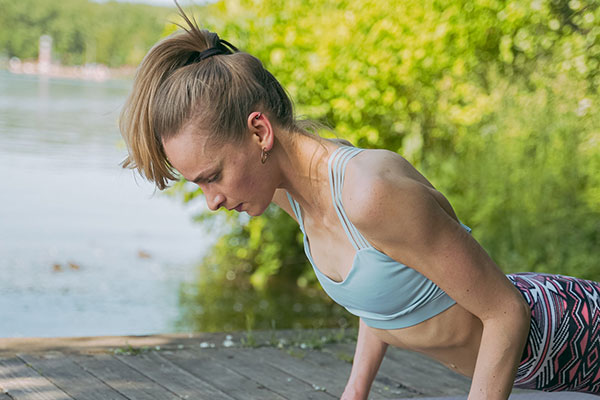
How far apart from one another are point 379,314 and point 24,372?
133 centimetres

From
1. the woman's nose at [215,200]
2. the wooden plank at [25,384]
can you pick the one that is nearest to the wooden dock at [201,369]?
the wooden plank at [25,384]

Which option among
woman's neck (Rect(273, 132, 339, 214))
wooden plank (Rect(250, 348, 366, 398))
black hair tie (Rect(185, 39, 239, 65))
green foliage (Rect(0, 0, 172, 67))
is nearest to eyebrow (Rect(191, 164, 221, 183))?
woman's neck (Rect(273, 132, 339, 214))

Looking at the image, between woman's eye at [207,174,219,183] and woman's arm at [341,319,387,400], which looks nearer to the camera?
woman's eye at [207,174,219,183]

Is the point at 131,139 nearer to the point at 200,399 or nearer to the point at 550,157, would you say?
the point at 200,399

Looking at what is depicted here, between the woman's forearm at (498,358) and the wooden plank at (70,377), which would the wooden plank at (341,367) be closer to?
the wooden plank at (70,377)

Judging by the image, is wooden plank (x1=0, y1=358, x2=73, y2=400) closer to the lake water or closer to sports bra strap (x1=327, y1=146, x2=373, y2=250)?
the lake water

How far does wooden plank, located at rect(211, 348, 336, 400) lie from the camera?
245cm

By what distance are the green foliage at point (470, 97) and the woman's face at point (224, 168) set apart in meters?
3.67

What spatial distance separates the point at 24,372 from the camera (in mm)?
2441

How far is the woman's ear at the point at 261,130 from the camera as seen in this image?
156cm

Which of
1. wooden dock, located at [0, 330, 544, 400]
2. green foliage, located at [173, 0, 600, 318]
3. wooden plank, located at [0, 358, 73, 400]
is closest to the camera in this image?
wooden plank, located at [0, 358, 73, 400]

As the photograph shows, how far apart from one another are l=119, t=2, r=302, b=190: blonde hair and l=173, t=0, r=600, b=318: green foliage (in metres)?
3.71

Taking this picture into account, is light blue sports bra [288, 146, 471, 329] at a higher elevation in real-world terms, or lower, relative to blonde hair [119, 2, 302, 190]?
lower

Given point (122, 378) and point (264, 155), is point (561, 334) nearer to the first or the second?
point (264, 155)
